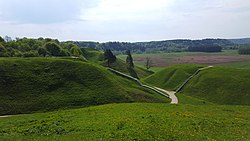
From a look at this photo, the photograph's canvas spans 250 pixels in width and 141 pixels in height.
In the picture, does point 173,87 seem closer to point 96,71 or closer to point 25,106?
point 96,71

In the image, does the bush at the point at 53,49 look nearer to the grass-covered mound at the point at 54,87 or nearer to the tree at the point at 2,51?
the tree at the point at 2,51

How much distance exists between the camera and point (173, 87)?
93938 millimetres

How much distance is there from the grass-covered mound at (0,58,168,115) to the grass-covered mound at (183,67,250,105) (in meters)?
19.0

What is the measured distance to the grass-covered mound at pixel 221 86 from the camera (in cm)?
7364

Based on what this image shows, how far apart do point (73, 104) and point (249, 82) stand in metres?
52.5

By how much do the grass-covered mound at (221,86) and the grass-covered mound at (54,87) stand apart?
62.4 ft

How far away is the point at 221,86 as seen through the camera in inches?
3214

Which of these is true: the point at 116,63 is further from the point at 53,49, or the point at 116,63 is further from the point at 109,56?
the point at 53,49

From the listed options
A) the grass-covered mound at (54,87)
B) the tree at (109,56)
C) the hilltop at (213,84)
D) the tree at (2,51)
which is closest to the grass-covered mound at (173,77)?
the hilltop at (213,84)

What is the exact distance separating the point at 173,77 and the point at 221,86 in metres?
23.1

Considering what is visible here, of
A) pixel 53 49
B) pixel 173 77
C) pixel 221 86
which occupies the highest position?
pixel 53 49

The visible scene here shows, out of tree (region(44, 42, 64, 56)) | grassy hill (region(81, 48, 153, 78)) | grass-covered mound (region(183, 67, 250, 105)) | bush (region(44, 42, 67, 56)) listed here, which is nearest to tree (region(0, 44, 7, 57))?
bush (region(44, 42, 67, 56))

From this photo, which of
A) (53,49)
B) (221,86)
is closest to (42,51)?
(53,49)

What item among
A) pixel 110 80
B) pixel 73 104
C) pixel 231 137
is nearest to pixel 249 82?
pixel 110 80
